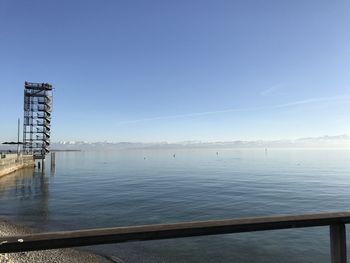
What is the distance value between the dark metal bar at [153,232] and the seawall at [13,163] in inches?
2314

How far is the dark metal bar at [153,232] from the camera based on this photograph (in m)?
2.87

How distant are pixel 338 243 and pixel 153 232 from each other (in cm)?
195

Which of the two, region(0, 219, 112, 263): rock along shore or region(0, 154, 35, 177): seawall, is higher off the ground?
region(0, 154, 35, 177): seawall

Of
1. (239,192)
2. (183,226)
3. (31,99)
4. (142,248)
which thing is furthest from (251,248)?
(31,99)

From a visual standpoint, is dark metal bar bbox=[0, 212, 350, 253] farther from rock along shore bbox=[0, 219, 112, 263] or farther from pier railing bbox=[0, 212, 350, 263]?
rock along shore bbox=[0, 219, 112, 263]

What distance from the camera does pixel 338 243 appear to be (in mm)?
3512

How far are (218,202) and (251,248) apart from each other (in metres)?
15.1

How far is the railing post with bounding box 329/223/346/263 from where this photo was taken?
138 inches

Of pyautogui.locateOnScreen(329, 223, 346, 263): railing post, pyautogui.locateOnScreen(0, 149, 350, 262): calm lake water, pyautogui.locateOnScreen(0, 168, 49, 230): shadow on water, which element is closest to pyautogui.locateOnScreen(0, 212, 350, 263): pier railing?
pyautogui.locateOnScreen(329, 223, 346, 263): railing post

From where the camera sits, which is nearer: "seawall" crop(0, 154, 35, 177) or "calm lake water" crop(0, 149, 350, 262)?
"calm lake water" crop(0, 149, 350, 262)

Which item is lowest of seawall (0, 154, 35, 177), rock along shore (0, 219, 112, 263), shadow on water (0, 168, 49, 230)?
shadow on water (0, 168, 49, 230)

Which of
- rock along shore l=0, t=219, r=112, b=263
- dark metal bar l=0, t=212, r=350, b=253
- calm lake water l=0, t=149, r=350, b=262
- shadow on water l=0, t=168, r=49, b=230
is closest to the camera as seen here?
dark metal bar l=0, t=212, r=350, b=253

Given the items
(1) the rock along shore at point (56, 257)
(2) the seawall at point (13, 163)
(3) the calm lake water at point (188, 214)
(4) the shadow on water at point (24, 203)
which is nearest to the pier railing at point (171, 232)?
(1) the rock along shore at point (56, 257)

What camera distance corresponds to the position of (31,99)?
79188 millimetres
